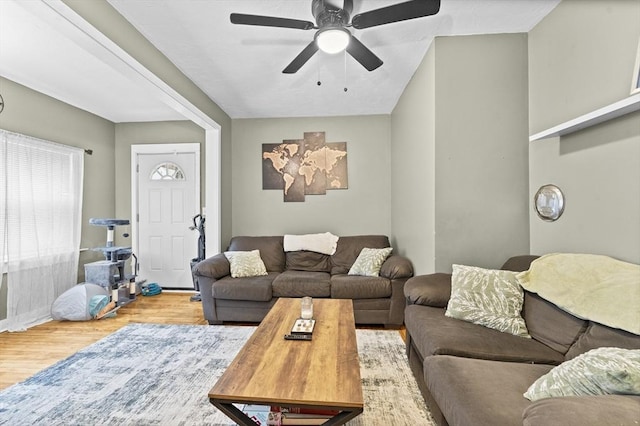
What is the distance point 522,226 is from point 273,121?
353 centimetres

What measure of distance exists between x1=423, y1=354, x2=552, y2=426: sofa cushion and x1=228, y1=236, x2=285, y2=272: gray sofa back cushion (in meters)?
2.65

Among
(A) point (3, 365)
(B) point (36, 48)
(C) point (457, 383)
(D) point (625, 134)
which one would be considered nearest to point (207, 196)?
(B) point (36, 48)

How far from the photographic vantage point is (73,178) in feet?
13.0

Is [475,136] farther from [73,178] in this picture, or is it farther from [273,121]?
[73,178]

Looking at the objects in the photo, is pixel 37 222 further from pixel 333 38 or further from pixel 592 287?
pixel 592 287

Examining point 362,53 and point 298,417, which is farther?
point 362,53

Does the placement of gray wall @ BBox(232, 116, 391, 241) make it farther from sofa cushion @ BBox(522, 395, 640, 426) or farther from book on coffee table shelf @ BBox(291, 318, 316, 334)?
sofa cushion @ BBox(522, 395, 640, 426)

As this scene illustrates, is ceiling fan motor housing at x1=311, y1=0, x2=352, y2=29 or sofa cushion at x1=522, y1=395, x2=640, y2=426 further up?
ceiling fan motor housing at x1=311, y1=0, x2=352, y2=29

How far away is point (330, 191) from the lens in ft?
14.8

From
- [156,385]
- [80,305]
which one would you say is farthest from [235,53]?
[80,305]

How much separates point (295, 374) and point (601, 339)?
5.01ft

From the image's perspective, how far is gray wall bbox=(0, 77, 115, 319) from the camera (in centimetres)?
329

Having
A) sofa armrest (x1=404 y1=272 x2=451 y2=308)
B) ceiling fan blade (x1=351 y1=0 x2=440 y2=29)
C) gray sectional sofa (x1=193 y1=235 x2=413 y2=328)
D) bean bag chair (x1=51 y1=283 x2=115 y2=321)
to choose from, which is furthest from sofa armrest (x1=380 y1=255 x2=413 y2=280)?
bean bag chair (x1=51 y1=283 x2=115 y2=321)

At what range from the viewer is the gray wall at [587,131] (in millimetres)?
1698
